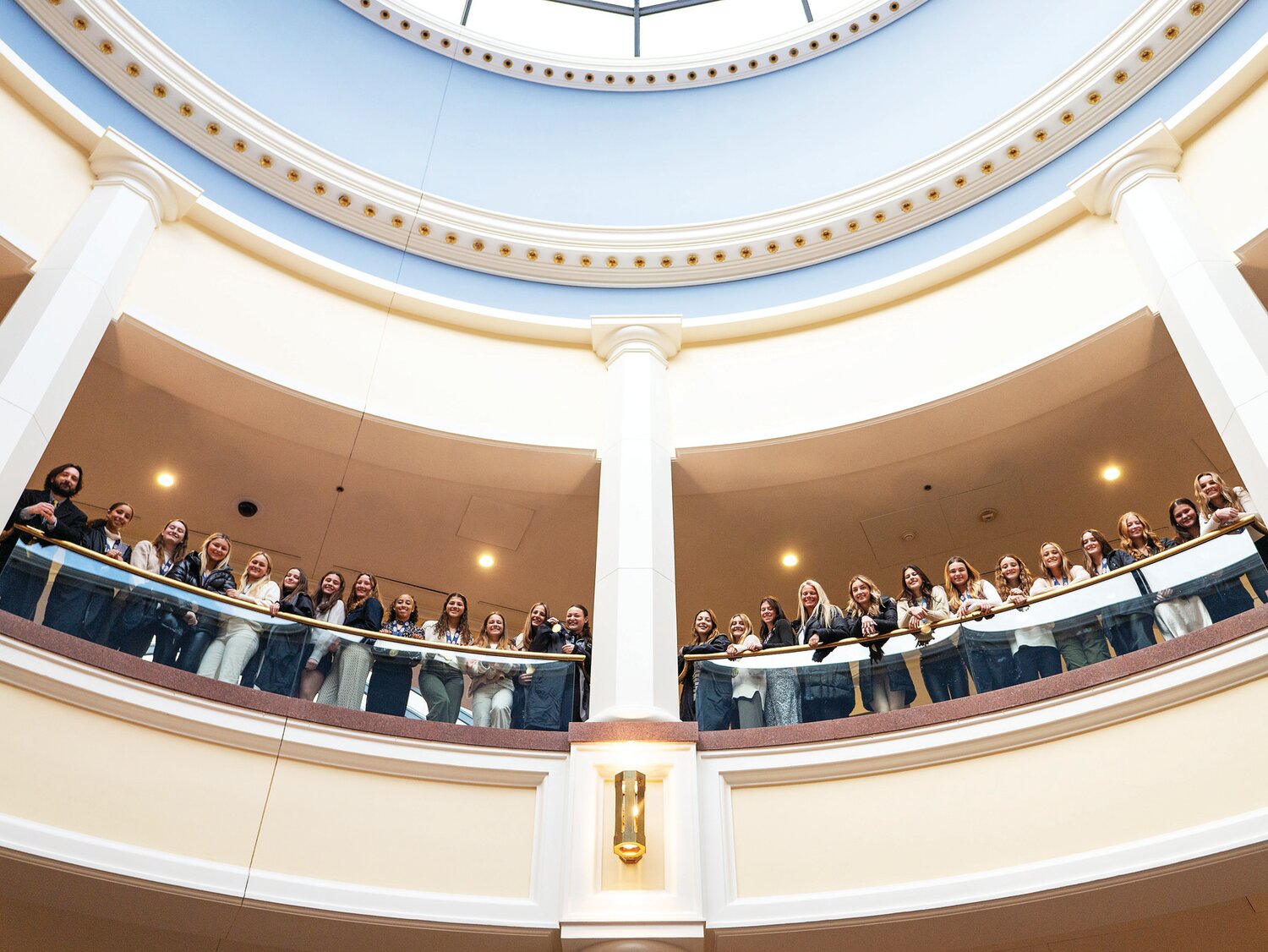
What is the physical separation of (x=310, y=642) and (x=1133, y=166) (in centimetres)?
831

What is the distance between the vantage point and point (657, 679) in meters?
8.42

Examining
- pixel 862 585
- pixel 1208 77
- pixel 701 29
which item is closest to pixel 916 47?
pixel 701 29

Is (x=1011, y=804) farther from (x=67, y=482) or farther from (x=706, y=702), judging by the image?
(x=67, y=482)

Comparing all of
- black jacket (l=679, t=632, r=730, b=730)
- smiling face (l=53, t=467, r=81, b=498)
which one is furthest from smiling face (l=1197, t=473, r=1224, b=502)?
smiling face (l=53, t=467, r=81, b=498)

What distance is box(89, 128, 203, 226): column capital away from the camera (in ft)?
31.3

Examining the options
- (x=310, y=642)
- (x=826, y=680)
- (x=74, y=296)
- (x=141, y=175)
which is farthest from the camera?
(x=141, y=175)

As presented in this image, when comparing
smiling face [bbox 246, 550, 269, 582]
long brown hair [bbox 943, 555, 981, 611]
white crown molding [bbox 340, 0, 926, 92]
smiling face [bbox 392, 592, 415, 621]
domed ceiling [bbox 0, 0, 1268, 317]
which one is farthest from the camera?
white crown molding [bbox 340, 0, 926, 92]

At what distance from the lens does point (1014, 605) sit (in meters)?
7.69

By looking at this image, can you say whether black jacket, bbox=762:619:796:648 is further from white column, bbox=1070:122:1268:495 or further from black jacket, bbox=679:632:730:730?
white column, bbox=1070:122:1268:495

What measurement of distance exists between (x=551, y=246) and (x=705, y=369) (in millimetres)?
2441

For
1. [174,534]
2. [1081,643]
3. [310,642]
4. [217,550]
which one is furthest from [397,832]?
[1081,643]

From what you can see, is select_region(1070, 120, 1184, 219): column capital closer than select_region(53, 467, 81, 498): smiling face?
No

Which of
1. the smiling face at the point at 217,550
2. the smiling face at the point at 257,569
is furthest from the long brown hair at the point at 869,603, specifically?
the smiling face at the point at 217,550

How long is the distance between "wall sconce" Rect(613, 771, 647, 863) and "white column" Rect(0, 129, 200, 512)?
4.77 metres
